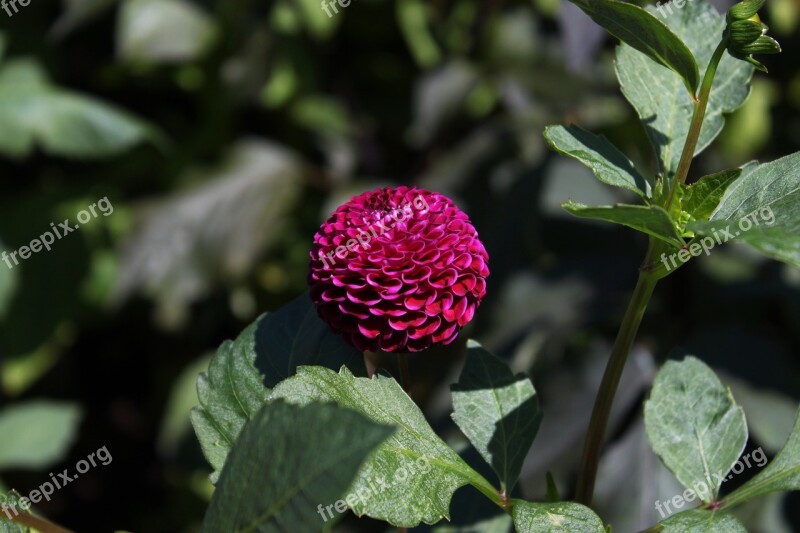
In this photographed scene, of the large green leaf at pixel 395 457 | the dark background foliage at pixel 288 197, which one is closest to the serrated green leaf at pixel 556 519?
the large green leaf at pixel 395 457

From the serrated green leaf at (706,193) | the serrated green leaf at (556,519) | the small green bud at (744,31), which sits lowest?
the serrated green leaf at (556,519)

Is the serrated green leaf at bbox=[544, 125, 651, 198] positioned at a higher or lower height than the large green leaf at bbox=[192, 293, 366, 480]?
higher

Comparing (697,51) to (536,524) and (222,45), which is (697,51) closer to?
(536,524)

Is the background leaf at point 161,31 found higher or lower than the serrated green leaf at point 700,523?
higher

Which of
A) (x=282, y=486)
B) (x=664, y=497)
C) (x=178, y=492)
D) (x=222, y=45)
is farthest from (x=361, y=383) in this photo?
(x=178, y=492)

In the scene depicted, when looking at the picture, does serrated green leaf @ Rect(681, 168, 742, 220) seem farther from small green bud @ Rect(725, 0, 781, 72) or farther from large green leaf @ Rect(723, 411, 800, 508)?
large green leaf @ Rect(723, 411, 800, 508)

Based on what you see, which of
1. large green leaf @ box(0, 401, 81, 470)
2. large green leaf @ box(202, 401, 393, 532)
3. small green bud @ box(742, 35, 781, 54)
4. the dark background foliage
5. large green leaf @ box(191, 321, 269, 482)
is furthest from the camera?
large green leaf @ box(0, 401, 81, 470)

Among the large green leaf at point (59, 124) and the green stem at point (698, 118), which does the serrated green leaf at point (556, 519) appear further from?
the large green leaf at point (59, 124)

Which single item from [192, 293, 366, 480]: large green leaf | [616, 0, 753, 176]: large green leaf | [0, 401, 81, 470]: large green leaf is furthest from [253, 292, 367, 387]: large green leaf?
[0, 401, 81, 470]: large green leaf
